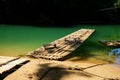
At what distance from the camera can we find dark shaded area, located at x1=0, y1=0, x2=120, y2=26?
23844mm

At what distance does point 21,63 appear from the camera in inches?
281

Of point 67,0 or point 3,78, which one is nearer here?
point 3,78

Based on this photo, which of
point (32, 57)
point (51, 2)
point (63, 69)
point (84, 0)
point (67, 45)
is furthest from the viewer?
point (84, 0)

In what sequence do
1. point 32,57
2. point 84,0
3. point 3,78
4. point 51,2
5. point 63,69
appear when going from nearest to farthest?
point 3,78 → point 63,69 → point 32,57 → point 51,2 → point 84,0

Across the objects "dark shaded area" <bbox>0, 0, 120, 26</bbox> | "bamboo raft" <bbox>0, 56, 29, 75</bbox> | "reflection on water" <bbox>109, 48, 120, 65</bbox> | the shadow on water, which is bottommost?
"reflection on water" <bbox>109, 48, 120, 65</bbox>

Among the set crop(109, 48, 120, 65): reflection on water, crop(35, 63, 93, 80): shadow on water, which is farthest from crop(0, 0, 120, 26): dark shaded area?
crop(35, 63, 93, 80): shadow on water

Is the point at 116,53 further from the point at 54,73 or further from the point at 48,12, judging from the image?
the point at 48,12

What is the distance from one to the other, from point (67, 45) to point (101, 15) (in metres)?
17.0

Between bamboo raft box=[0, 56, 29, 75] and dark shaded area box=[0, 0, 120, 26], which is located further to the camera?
dark shaded area box=[0, 0, 120, 26]

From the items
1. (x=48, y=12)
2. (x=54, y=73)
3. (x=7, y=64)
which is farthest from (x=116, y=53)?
(x=48, y=12)

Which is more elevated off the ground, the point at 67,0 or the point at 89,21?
the point at 67,0

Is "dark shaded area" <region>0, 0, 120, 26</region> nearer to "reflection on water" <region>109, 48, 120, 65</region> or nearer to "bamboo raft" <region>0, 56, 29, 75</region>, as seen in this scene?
"reflection on water" <region>109, 48, 120, 65</region>

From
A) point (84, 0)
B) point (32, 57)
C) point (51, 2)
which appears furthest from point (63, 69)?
point (84, 0)

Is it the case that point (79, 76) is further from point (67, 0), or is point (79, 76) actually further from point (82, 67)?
point (67, 0)
